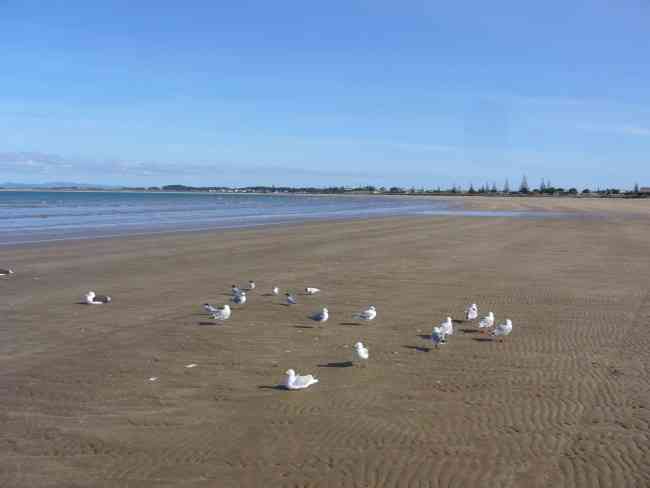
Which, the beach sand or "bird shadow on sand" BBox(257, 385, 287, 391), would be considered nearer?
the beach sand

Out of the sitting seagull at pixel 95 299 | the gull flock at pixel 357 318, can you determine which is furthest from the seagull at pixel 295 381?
the sitting seagull at pixel 95 299

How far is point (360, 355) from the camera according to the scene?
33.2ft

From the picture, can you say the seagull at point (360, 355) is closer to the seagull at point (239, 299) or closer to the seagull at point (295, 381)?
the seagull at point (295, 381)

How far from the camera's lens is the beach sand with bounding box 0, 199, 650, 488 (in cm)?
671

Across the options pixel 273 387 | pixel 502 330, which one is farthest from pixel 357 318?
pixel 273 387

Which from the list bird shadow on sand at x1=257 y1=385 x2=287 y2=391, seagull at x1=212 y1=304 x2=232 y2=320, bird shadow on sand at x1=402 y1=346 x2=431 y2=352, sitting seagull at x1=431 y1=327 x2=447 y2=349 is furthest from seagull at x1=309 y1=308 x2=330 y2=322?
bird shadow on sand at x1=257 y1=385 x2=287 y2=391

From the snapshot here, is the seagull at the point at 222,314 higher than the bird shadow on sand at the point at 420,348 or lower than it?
higher

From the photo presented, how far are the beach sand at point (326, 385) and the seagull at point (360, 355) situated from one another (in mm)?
204

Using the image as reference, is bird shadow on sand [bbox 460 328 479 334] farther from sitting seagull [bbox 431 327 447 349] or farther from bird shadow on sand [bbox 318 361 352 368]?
bird shadow on sand [bbox 318 361 352 368]

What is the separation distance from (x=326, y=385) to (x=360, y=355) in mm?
1056

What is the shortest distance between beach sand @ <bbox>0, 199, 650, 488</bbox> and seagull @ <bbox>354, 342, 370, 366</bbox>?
204mm

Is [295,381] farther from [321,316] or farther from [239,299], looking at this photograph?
[239,299]

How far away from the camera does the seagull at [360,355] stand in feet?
33.1

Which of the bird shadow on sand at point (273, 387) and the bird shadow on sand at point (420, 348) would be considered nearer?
the bird shadow on sand at point (273, 387)
